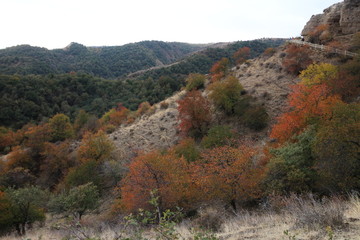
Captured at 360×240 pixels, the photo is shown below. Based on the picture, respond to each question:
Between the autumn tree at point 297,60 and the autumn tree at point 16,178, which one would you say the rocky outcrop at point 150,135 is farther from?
the autumn tree at point 297,60

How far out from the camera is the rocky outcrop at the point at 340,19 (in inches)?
1447

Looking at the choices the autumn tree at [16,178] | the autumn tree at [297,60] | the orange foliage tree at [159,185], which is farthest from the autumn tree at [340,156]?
the autumn tree at [16,178]

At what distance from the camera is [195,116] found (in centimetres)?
3491

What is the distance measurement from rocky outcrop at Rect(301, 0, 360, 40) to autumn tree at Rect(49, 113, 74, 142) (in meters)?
58.4

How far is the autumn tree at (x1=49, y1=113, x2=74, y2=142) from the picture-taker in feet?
180

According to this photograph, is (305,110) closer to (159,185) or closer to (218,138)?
(218,138)

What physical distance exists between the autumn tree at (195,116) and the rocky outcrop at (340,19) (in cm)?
2690

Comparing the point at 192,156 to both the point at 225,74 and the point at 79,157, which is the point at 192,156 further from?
the point at 225,74

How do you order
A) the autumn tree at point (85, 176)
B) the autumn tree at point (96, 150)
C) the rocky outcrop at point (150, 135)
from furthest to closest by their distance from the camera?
the autumn tree at point (96, 150), the rocky outcrop at point (150, 135), the autumn tree at point (85, 176)

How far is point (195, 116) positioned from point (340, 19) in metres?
30.6

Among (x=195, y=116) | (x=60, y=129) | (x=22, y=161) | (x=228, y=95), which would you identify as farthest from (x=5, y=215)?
(x=60, y=129)

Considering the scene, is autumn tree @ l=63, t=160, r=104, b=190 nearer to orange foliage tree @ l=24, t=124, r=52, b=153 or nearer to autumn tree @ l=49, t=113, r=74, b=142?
orange foliage tree @ l=24, t=124, r=52, b=153

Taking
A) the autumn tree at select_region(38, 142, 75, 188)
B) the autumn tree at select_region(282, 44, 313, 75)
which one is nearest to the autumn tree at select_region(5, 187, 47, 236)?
the autumn tree at select_region(38, 142, 75, 188)

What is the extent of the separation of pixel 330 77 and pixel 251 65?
935 inches
